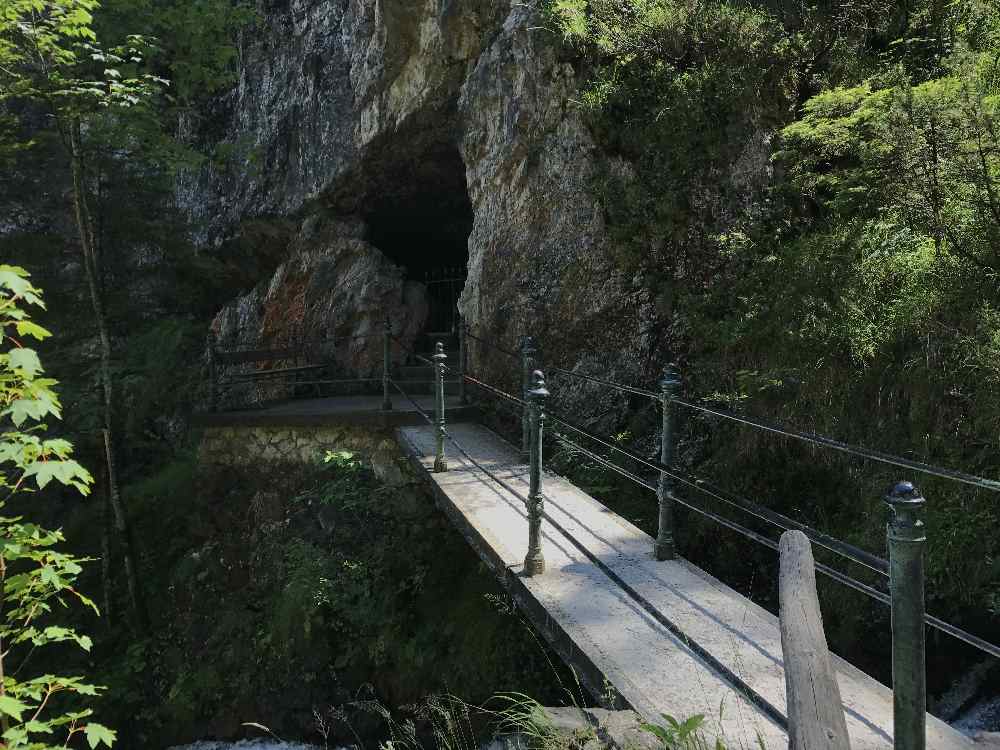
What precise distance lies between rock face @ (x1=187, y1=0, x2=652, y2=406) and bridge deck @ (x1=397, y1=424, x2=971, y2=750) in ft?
9.04

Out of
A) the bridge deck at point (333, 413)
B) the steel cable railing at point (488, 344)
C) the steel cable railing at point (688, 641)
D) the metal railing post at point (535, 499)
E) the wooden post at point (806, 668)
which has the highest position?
the steel cable railing at point (488, 344)

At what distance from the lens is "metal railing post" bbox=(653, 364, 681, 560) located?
376 cm

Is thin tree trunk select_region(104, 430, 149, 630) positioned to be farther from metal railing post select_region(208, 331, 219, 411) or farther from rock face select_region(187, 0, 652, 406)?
rock face select_region(187, 0, 652, 406)

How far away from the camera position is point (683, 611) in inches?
129

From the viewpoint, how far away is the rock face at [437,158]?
7352 mm

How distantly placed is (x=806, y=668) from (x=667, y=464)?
2274 millimetres

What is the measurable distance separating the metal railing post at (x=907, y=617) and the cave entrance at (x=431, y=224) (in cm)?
883

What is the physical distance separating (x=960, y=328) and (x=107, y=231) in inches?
458

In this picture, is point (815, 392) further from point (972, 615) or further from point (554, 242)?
point (554, 242)

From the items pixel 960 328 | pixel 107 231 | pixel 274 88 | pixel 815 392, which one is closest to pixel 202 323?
pixel 107 231

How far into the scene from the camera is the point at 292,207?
38.6 feet

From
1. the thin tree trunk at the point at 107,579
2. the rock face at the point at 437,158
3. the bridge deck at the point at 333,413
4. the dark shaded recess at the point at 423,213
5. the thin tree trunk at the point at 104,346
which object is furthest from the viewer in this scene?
the dark shaded recess at the point at 423,213

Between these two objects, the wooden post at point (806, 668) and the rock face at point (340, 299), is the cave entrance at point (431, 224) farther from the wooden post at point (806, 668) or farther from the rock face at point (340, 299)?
the wooden post at point (806, 668)

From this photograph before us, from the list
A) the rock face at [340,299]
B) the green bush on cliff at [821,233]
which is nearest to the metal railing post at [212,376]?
the rock face at [340,299]
